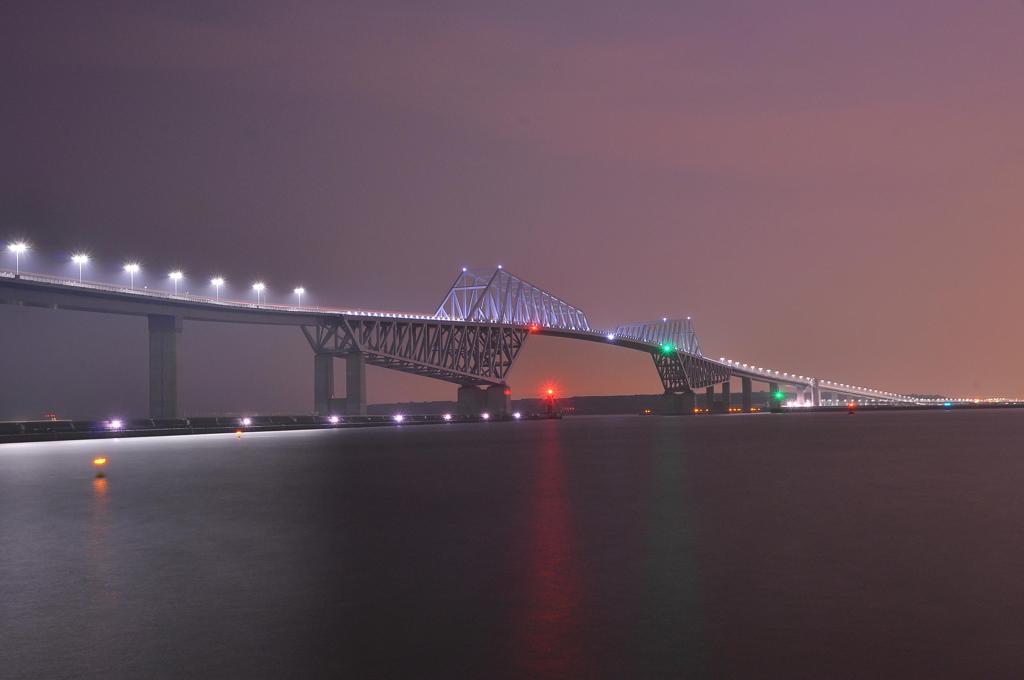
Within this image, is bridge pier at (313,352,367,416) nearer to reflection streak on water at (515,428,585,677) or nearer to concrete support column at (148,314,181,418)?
concrete support column at (148,314,181,418)

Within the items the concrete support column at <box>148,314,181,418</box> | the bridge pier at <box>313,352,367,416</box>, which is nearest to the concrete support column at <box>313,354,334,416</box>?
the bridge pier at <box>313,352,367,416</box>

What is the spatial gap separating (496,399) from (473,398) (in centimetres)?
389

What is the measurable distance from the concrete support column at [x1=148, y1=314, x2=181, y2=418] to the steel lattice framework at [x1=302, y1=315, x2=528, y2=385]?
2904 cm

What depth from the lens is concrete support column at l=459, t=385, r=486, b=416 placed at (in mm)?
152625

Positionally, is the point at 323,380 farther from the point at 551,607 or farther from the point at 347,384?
the point at 551,607

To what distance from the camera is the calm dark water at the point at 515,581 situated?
7895 millimetres

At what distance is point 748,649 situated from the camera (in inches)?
318

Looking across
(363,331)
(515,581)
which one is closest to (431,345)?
(363,331)

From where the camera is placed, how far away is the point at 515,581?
37.1 feet

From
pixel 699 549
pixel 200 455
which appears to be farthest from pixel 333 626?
pixel 200 455

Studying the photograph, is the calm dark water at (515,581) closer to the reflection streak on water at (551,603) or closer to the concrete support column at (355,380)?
the reflection streak on water at (551,603)

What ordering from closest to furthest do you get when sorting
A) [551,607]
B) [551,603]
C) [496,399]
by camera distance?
[551,607] → [551,603] → [496,399]

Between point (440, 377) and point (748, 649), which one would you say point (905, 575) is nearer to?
point (748, 649)

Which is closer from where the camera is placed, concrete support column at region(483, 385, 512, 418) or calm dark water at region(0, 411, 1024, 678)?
calm dark water at region(0, 411, 1024, 678)
